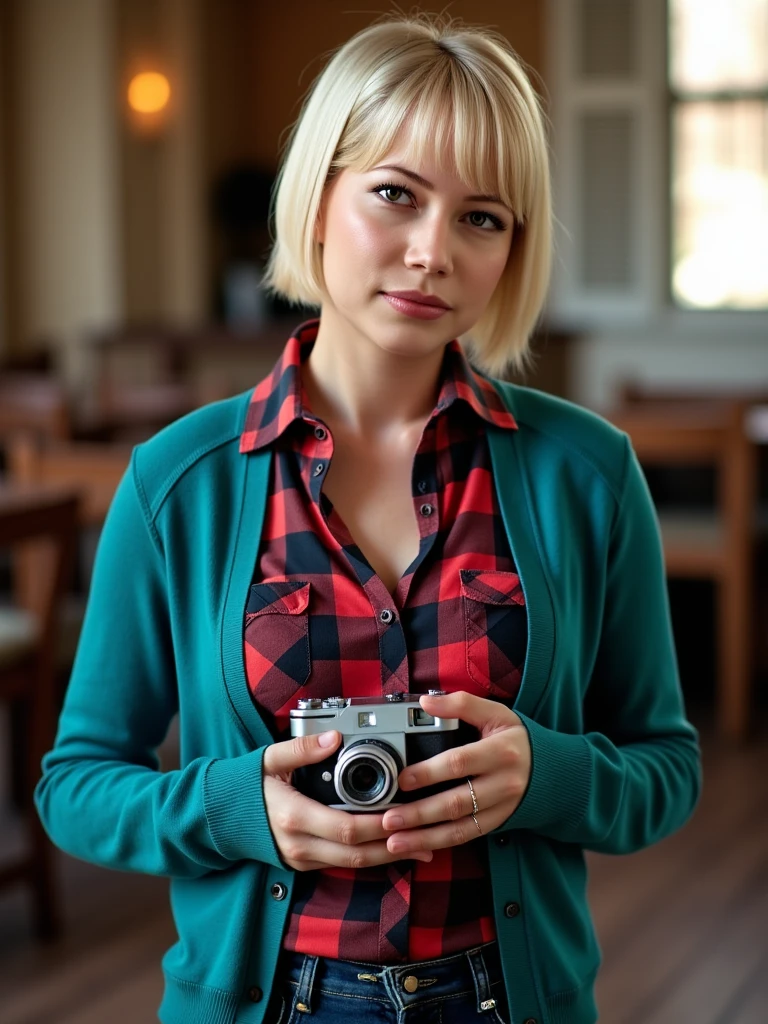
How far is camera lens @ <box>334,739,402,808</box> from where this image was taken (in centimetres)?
88

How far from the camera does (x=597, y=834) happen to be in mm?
1001

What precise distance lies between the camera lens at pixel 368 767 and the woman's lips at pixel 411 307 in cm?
32

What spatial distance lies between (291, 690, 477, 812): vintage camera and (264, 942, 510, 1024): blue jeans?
5.3 inches

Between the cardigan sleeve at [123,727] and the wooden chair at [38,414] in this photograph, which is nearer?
the cardigan sleeve at [123,727]

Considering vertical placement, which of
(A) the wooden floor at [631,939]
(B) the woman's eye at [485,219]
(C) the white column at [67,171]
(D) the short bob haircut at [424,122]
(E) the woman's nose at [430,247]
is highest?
(C) the white column at [67,171]

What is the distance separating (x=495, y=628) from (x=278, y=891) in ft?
0.84

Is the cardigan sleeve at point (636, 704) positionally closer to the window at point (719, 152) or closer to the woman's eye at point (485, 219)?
the woman's eye at point (485, 219)

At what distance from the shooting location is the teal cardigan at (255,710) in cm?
96

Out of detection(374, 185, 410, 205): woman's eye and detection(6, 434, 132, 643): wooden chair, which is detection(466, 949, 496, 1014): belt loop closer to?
detection(374, 185, 410, 205): woman's eye

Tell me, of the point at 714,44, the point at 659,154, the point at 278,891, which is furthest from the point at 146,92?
the point at 278,891

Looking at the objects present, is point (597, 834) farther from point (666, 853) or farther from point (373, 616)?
point (666, 853)

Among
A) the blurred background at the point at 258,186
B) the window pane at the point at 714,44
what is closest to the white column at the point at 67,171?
the blurred background at the point at 258,186

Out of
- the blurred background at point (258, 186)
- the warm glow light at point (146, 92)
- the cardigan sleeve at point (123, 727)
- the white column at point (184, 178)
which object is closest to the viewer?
the cardigan sleeve at point (123, 727)

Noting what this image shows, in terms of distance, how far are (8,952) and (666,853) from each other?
4.33 feet
